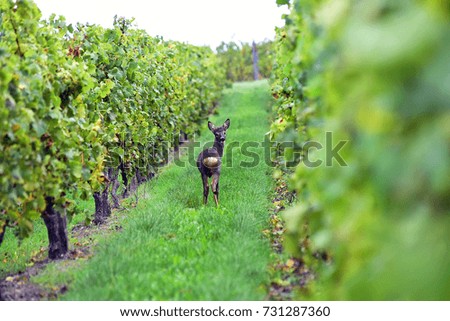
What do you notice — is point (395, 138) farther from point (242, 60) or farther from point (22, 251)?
point (242, 60)

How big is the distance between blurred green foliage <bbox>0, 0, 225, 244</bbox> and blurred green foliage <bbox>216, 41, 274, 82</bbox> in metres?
51.8

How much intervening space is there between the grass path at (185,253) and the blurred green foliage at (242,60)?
52.6 metres

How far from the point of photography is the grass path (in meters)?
5.35

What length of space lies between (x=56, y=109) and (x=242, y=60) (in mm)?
59162

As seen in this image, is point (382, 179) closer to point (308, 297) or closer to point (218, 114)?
point (308, 297)

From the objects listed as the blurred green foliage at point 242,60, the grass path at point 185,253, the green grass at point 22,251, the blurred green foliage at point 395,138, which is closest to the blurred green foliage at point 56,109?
the grass path at point 185,253

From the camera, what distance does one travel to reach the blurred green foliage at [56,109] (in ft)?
17.9

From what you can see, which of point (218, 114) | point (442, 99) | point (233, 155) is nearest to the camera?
point (442, 99)

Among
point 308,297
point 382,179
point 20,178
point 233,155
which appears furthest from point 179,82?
point 382,179

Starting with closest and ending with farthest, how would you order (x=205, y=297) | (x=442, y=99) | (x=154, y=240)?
1. (x=442, y=99)
2. (x=205, y=297)
3. (x=154, y=240)

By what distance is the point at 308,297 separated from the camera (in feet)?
15.7

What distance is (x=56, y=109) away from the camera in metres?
6.25

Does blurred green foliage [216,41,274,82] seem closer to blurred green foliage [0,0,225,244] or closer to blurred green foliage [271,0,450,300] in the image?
blurred green foliage [0,0,225,244]

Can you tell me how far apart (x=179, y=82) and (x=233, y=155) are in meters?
2.61
